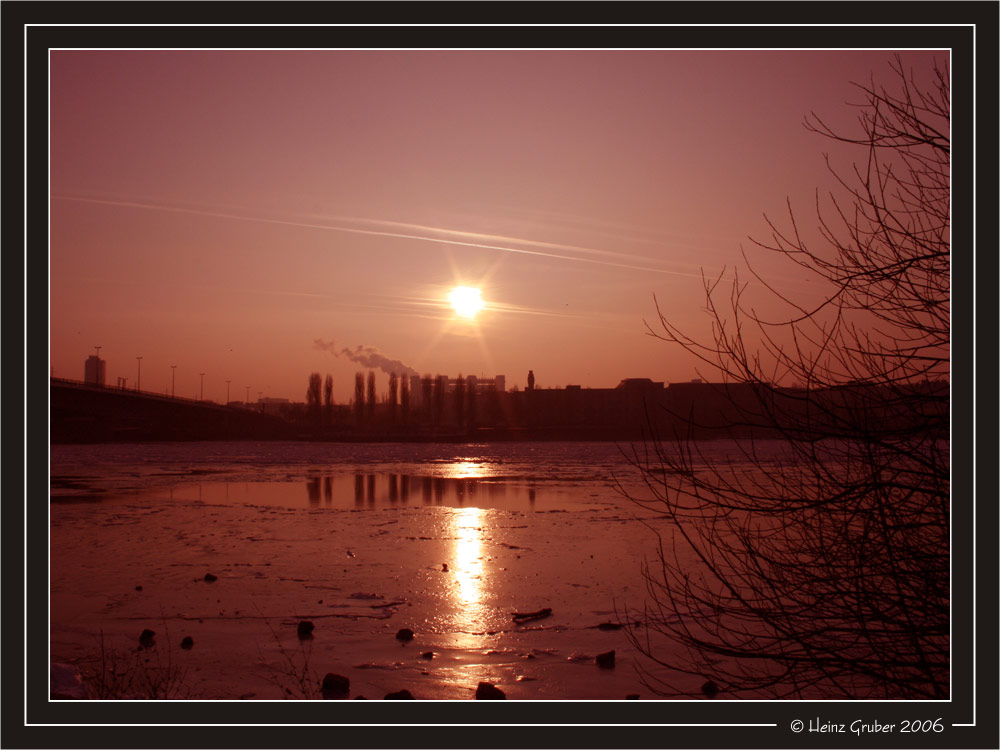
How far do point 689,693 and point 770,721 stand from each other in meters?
3.52

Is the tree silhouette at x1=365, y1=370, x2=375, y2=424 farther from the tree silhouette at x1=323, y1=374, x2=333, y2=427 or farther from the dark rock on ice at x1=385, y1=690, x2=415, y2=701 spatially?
the dark rock on ice at x1=385, y1=690, x2=415, y2=701

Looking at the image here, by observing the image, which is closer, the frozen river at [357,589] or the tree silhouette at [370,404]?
the frozen river at [357,589]

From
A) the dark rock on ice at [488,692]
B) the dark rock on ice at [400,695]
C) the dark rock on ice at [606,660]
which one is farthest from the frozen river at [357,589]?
the dark rock on ice at [488,692]

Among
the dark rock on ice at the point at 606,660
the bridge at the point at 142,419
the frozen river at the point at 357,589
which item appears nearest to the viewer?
the frozen river at the point at 357,589

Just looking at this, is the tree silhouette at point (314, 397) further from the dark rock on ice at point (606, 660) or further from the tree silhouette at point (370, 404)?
the dark rock on ice at point (606, 660)

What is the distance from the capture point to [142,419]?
199 ft

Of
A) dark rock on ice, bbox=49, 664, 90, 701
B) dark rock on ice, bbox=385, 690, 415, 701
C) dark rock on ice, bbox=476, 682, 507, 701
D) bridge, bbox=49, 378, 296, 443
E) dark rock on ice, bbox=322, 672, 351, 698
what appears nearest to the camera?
dark rock on ice, bbox=49, 664, 90, 701

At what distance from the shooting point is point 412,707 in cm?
308

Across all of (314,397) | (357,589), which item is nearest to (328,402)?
(314,397)

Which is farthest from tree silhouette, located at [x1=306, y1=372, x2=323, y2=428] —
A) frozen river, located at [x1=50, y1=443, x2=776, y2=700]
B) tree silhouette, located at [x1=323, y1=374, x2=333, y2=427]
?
frozen river, located at [x1=50, y1=443, x2=776, y2=700]

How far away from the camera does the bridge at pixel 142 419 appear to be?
47.6m

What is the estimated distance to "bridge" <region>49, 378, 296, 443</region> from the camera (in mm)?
47562

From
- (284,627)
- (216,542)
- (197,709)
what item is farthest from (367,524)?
(197,709)

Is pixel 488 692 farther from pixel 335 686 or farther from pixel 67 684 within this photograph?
pixel 67 684
